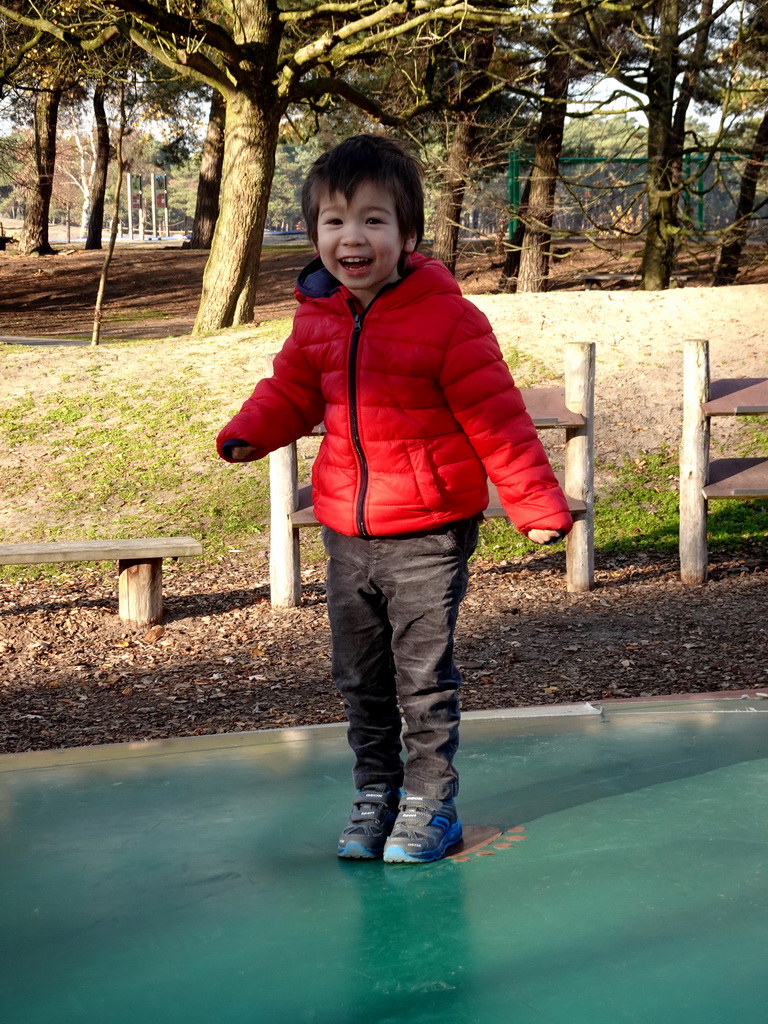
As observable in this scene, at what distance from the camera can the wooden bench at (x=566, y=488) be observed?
232 inches

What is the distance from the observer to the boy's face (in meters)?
2.36

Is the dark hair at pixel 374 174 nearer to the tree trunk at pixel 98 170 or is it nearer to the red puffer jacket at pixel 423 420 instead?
the red puffer jacket at pixel 423 420

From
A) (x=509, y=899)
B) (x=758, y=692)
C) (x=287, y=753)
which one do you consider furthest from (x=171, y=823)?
(x=758, y=692)

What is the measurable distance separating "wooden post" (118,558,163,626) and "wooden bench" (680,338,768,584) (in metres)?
2.92

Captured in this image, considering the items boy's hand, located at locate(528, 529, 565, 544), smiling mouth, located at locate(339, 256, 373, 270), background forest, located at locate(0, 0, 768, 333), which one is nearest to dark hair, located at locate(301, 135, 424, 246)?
smiling mouth, located at locate(339, 256, 373, 270)

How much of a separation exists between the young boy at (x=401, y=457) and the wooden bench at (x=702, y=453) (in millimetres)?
3820

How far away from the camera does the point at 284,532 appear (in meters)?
5.95

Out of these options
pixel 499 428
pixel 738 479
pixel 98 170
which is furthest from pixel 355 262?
pixel 98 170

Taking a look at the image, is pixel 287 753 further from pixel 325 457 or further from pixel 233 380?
pixel 233 380

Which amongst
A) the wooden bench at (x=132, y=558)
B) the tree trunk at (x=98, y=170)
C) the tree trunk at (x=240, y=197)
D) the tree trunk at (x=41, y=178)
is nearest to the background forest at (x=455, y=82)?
the tree trunk at (x=240, y=197)

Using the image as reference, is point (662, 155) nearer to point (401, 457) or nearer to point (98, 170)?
point (401, 457)

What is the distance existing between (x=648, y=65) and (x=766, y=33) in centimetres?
134

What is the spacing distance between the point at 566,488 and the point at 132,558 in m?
2.42

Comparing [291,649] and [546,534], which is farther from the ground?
[546,534]
